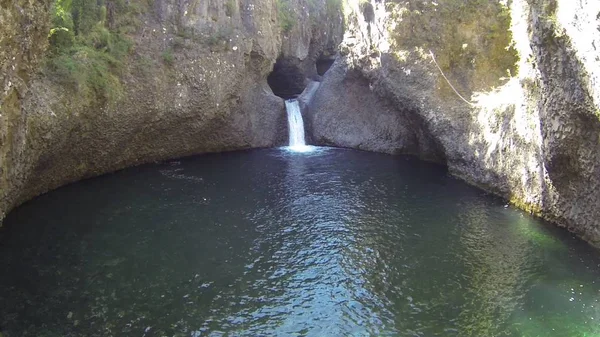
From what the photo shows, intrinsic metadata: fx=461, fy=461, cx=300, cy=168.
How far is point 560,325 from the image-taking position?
8898 millimetres

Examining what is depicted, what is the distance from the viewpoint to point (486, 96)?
59.5ft

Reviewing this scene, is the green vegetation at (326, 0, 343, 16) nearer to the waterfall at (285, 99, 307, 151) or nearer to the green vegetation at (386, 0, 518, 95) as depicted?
the waterfall at (285, 99, 307, 151)

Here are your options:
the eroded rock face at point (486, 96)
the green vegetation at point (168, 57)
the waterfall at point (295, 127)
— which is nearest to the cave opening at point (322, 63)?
the eroded rock face at point (486, 96)

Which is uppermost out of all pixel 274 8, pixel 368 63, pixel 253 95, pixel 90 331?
pixel 274 8

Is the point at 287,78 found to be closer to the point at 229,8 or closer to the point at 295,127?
the point at 295,127

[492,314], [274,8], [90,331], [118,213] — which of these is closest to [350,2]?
[274,8]

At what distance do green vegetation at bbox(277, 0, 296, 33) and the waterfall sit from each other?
19.3ft

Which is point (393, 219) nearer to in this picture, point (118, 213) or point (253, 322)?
point (253, 322)

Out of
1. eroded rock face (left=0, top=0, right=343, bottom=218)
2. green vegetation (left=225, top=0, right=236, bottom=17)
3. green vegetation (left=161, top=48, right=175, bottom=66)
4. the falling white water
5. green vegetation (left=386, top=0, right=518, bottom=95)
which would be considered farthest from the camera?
the falling white water

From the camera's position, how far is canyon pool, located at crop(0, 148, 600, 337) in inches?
352

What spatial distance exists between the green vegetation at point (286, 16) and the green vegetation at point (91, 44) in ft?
38.2

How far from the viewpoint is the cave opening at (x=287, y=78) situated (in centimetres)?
3142

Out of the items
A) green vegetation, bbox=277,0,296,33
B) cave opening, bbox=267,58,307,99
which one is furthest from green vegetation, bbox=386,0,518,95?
cave opening, bbox=267,58,307,99

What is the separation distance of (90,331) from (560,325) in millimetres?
8859
